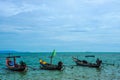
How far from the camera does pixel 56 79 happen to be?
30812 millimetres

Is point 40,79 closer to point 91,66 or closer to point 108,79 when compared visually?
point 108,79

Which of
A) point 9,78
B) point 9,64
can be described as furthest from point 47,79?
point 9,64

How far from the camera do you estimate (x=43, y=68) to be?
1710 inches

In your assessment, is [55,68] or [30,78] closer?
[30,78]

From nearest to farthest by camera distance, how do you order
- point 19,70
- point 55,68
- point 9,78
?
point 9,78, point 19,70, point 55,68

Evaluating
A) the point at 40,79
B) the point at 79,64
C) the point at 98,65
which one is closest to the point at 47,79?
the point at 40,79

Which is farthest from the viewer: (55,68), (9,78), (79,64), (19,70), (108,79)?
(79,64)

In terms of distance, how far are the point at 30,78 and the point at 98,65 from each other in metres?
22.0

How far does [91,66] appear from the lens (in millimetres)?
51156

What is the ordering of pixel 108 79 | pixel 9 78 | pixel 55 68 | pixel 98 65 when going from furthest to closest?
pixel 98 65, pixel 55 68, pixel 9 78, pixel 108 79

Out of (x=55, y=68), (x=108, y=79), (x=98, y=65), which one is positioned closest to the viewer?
(x=108, y=79)

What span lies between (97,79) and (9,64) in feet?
63.5

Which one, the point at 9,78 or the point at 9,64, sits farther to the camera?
the point at 9,64

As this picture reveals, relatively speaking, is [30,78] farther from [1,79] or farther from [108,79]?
[108,79]
